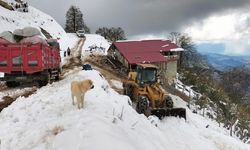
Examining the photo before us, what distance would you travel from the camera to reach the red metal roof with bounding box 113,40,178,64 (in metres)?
55.8

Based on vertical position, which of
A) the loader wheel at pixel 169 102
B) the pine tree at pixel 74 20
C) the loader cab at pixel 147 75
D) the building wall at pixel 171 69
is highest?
the pine tree at pixel 74 20

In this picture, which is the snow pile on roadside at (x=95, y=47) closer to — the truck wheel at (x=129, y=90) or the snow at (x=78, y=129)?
the truck wheel at (x=129, y=90)

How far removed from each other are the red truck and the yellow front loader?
5042mm

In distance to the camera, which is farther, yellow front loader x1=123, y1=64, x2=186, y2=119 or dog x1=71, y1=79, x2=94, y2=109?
yellow front loader x1=123, y1=64, x2=186, y2=119

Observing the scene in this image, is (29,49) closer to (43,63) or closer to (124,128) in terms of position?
(43,63)

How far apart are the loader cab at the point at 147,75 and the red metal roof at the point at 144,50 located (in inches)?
1380

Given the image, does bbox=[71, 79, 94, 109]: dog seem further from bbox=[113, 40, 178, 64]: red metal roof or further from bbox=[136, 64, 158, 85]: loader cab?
bbox=[113, 40, 178, 64]: red metal roof

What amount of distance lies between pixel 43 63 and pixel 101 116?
34.9 ft

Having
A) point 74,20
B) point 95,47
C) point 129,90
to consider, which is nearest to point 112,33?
point 74,20

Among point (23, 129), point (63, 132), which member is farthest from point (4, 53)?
point (63, 132)

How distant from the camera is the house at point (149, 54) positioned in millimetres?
55781

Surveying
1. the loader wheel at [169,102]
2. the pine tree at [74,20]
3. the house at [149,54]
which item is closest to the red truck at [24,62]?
the loader wheel at [169,102]

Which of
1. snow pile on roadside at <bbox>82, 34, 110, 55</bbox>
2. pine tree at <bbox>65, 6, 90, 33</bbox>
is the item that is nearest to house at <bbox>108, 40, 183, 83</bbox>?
snow pile on roadside at <bbox>82, 34, 110, 55</bbox>

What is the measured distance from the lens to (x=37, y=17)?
8075cm
